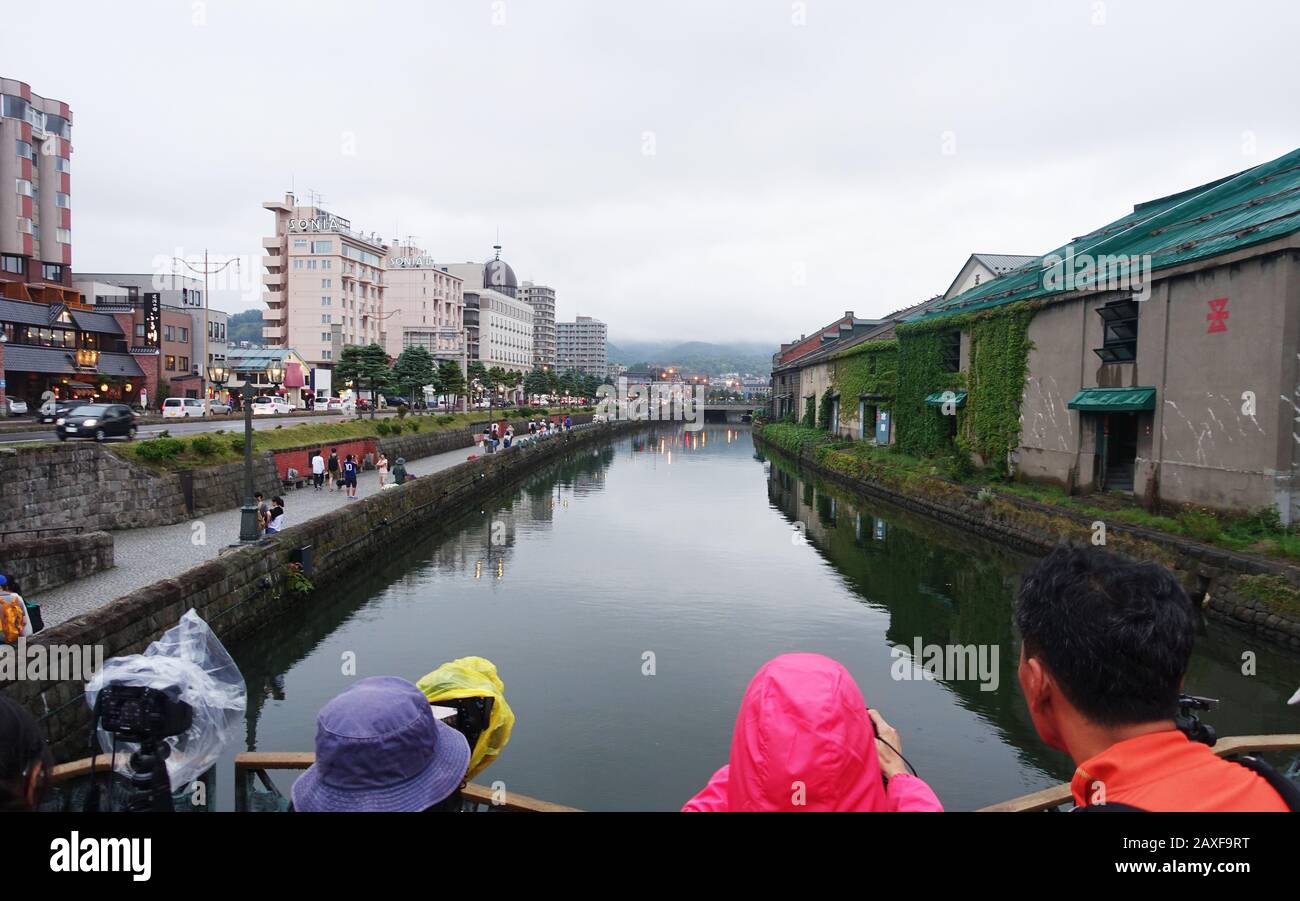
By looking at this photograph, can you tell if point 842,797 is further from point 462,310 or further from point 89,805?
point 462,310

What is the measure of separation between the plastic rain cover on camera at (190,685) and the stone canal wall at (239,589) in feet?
8.00

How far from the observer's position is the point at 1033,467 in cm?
2634

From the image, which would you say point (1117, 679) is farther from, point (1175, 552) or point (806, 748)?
point (1175, 552)

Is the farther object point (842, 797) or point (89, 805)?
point (89, 805)

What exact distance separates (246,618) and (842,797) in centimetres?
1511

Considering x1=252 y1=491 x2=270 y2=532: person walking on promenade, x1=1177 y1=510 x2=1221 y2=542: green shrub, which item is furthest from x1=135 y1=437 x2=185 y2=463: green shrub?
x1=1177 y1=510 x2=1221 y2=542: green shrub

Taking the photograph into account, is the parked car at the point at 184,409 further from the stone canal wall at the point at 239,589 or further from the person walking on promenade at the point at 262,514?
the person walking on promenade at the point at 262,514

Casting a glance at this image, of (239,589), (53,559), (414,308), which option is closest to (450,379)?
(414,308)

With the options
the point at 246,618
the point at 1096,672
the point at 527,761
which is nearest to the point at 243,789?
the point at 1096,672

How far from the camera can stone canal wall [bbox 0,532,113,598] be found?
38.2ft

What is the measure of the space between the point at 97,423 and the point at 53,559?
13.1m

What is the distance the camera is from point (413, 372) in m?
58.7

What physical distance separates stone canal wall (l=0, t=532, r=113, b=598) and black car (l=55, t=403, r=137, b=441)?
11.5m

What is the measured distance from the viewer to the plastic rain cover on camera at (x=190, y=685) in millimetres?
3814
